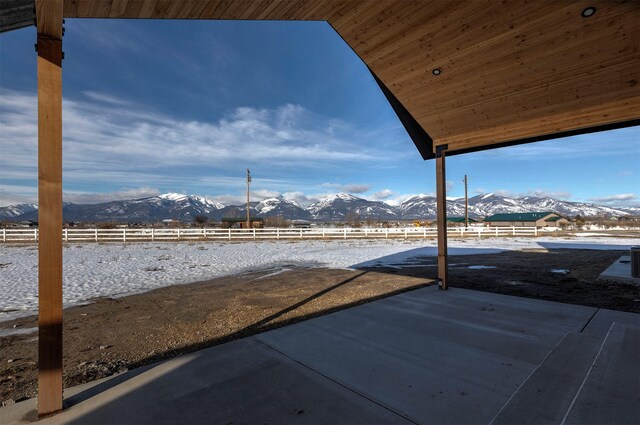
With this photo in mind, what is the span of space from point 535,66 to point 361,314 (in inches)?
170

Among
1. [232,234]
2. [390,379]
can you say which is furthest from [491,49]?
[232,234]

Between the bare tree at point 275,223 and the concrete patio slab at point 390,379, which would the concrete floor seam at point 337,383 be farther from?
the bare tree at point 275,223

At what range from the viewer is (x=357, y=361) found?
3219 mm

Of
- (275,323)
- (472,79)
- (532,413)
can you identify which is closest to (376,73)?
(472,79)

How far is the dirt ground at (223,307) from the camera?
11.5ft

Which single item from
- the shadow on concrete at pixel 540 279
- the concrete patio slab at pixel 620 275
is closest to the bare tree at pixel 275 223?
the shadow on concrete at pixel 540 279

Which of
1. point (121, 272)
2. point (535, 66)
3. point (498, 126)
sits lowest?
point (121, 272)

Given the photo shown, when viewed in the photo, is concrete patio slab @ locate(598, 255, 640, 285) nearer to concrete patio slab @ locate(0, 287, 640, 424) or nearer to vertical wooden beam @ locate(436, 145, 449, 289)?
concrete patio slab @ locate(0, 287, 640, 424)

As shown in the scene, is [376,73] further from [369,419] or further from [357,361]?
[369,419]

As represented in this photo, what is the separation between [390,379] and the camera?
9.36ft

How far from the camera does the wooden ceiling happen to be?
3352 millimetres

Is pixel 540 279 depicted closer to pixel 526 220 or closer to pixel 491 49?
pixel 491 49

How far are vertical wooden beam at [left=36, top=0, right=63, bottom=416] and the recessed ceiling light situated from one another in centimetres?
500

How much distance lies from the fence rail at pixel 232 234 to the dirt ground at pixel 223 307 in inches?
619
